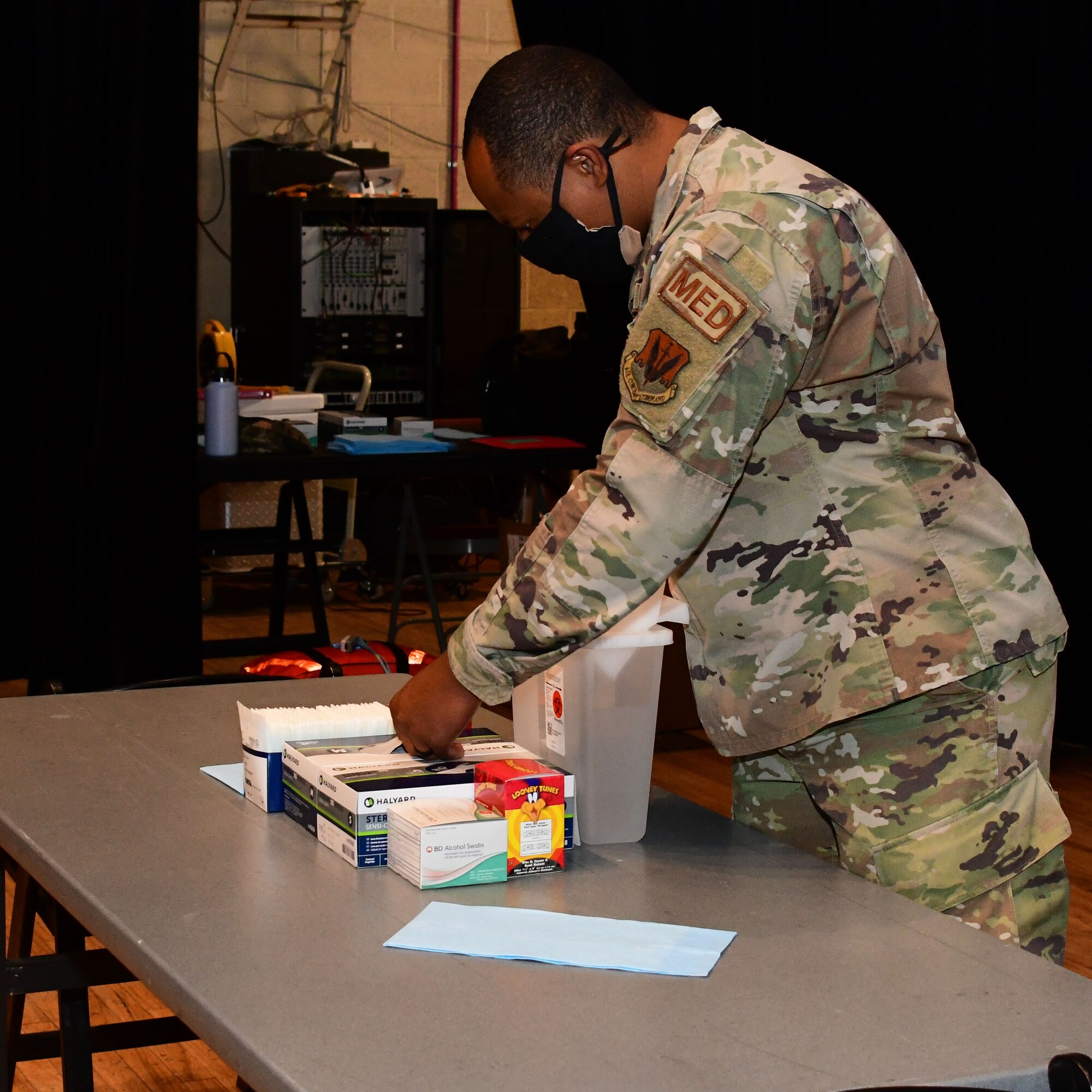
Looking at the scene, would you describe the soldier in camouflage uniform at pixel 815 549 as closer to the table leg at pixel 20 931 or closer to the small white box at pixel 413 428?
the table leg at pixel 20 931

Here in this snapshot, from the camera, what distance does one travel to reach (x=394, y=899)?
53.5 inches

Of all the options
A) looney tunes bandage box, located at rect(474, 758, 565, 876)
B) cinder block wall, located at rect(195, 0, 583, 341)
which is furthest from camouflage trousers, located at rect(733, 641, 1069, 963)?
cinder block wall, located at rect(195, 0, 583, 341)

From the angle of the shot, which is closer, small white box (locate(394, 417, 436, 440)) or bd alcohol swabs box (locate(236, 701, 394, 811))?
bd alcohol swabs box (locate(236, 701, 394, 811))

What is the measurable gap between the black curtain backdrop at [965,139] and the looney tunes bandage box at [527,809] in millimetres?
3188

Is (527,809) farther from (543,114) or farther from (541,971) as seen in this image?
(543,114)

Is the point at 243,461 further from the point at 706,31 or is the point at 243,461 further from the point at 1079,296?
the point at 1079,296

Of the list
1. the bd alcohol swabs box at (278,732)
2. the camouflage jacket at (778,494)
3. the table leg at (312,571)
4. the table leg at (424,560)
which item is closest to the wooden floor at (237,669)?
the table leg at (312,571)

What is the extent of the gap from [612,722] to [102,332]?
2.83 m

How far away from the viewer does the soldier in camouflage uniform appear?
138 centimetres

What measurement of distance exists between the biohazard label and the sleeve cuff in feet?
0.28

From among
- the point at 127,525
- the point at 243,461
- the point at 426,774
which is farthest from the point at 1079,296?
the point at 426,774

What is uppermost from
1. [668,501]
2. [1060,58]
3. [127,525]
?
[1060,58]

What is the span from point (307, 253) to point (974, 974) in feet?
17.8

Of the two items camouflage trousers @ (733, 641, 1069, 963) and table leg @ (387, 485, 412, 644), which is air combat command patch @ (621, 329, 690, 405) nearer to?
camouflage trousers @ (733, 641, 1069, 963)
